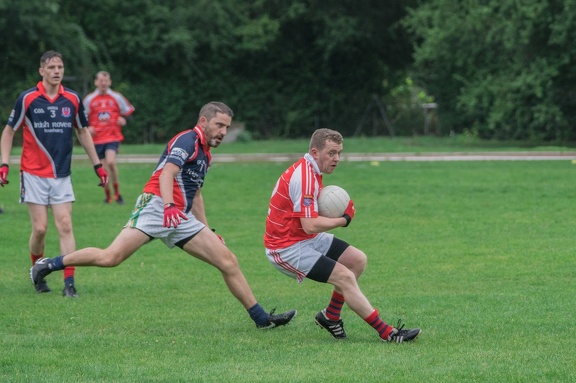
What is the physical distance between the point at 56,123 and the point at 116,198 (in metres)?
8.56

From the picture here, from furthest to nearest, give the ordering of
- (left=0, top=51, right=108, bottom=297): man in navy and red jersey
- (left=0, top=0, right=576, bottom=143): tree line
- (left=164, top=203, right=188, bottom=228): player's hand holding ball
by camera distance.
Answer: (left=0, top=0, right=576, bottom=143): tree line < (left=0, top=51, right=108, bottom=297): man in navy and red jersey < (left=164, top=203, right=188, bottom=228): player's hand holding ball

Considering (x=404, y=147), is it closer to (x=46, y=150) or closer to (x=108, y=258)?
(x=46, y=150)

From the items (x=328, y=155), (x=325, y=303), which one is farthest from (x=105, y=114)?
(x=328, y=155)

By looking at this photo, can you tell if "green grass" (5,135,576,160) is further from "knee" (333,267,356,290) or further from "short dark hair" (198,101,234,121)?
"knee" (333,267,356,290)

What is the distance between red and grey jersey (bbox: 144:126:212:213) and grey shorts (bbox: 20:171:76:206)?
7.32 feet

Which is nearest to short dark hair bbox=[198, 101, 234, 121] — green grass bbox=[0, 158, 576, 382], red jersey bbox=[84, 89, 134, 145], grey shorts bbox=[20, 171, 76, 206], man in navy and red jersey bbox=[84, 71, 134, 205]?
green grass bbox=[0, 158, 576, 382]

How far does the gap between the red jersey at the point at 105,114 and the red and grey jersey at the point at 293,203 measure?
445 inches

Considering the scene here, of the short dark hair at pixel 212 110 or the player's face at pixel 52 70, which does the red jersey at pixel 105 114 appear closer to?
the player's face at pixel 52 70

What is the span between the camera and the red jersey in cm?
1952

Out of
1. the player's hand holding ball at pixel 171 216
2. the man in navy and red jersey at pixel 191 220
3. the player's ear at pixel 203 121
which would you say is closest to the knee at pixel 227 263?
the man in navy and red jersey at pixel 191 220

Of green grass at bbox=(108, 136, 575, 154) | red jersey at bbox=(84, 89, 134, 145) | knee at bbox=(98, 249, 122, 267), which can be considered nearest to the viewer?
knee at bbox=(98, 249, 122, 267)

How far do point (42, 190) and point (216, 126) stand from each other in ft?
9.55

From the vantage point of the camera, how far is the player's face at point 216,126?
8.73m

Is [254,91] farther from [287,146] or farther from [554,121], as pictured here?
[554,121]
